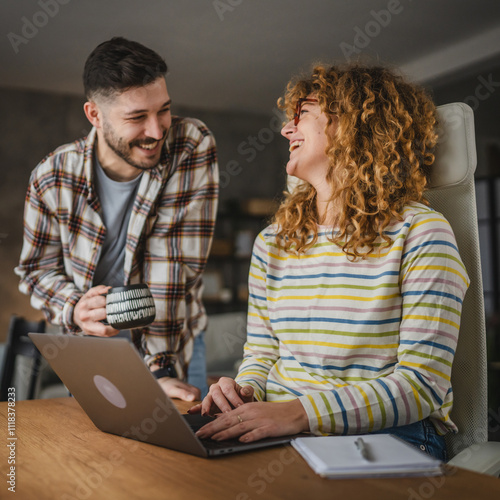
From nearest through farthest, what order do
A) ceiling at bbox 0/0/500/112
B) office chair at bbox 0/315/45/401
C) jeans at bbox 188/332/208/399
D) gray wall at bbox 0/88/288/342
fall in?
jeans at bbox 188/332/208/399, office chair at bbox 0/315/45/401, ceiling at bbox 0/0/500/112, gray wall at bbox 0/88/288/342

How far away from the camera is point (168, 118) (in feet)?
5.82

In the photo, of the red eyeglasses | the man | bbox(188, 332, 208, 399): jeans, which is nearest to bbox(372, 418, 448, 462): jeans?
the red eyeglasses

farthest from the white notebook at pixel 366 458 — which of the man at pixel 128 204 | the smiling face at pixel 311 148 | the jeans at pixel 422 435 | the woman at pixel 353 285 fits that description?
the man at pixel 128 204

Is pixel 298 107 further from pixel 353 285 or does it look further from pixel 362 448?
pixel 362 448

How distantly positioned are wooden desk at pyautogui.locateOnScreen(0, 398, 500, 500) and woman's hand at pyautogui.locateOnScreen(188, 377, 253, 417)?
20 cm

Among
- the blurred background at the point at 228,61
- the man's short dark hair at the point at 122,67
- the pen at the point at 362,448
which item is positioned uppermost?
the blurred background at the point at 228,61

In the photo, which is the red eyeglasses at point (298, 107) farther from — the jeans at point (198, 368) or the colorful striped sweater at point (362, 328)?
the jeans at point (198, 368)

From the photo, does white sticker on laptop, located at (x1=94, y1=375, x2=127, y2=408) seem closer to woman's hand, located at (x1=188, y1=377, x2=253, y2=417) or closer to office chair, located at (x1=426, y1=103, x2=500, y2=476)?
woman's hand, located at (x1=188, y1=377, x2=253, y2=417)

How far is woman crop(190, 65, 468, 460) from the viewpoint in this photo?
0.92 metres

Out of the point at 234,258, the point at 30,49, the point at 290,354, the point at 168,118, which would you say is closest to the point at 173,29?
the point at 30,49

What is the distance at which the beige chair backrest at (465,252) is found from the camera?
108cm

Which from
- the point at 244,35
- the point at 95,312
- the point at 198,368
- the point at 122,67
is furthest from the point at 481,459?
the point at 244,35

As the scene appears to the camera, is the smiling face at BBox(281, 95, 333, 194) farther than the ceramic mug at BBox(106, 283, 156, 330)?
Yes

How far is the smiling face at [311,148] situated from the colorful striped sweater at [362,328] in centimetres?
18
